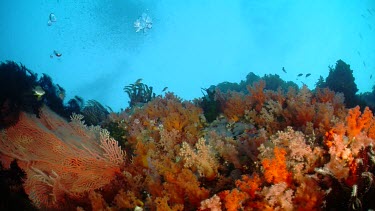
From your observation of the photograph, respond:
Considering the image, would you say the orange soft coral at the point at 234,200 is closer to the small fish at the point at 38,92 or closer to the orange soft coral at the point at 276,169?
the orange soft coral at the point at 276,169

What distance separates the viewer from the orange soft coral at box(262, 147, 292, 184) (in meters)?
3.21

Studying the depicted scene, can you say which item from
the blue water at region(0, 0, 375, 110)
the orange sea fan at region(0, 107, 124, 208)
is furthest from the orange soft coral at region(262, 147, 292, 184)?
the blue water at region(0, 0, 375, 110)

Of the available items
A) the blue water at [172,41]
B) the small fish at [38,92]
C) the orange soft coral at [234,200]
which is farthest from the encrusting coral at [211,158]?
the blue water at [172,41]

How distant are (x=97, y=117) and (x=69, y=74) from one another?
5666 inches

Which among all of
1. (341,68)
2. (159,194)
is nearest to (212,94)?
(159,194)

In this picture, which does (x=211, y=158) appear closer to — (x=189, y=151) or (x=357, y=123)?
(x=189, y=151)

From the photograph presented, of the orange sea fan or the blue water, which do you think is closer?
the orange sea fan

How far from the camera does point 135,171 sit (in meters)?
4.78

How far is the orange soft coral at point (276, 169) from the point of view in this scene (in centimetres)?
321

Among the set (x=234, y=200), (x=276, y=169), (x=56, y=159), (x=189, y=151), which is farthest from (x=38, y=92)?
(x=276, y=169)

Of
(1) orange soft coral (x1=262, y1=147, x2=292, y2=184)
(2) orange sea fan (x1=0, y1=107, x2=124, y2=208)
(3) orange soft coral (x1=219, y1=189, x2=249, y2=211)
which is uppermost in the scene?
(1) orange soft coral (x1=262, y1=147, x2=292, y2=184)

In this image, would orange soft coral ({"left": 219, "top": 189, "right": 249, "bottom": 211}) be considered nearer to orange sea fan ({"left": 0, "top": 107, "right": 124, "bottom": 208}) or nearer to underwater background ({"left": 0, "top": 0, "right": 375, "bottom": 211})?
underwater background ({"left": 0, "top": 0, "right": 375, "bottom": 211})

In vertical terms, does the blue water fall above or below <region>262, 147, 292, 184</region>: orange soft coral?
above

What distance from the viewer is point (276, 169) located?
322cm
